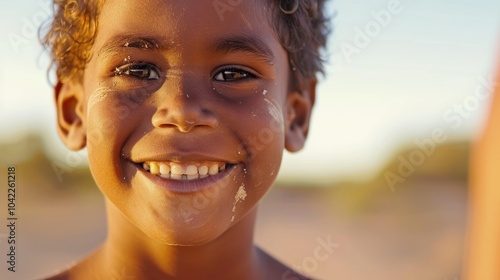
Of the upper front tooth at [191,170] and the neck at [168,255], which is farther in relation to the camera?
the neck at [168,255]

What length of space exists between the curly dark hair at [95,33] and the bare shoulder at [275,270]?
0.81 m

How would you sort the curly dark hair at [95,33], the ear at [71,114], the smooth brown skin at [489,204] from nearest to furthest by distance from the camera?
the smooth brown skin at [489,204], the curly dark hair at [95,33], the ear at [71,114]

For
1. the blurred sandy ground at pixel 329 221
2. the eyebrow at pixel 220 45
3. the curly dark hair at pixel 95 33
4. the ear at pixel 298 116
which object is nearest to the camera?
the eyebrow at pixel 220 45

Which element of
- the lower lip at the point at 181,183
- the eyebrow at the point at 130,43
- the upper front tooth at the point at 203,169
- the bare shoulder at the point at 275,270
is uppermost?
the eyebrow at the point at 130,43

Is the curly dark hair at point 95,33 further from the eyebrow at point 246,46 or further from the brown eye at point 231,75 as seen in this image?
the brown eye at point 231,75

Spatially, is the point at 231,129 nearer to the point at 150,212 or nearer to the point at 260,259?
the point at 150,212

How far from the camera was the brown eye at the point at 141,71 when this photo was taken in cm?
256

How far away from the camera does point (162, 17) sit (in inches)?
98.5

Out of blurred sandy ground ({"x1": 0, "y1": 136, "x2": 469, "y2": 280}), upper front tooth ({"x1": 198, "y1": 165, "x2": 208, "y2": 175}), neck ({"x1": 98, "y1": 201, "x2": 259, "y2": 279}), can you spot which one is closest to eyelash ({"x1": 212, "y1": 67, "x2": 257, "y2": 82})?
upper front tooth ({"x1": 198, "y1": 165, "x2": 208, "y2": 175})

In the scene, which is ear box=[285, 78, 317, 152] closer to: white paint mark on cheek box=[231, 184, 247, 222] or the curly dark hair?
the curly dark hair

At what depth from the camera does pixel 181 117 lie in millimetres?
2408

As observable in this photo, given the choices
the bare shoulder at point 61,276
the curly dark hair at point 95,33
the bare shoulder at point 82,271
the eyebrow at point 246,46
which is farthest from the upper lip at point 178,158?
the bare shoulder at point 61,276

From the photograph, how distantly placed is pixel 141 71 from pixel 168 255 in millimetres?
777

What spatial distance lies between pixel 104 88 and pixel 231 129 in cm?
52
